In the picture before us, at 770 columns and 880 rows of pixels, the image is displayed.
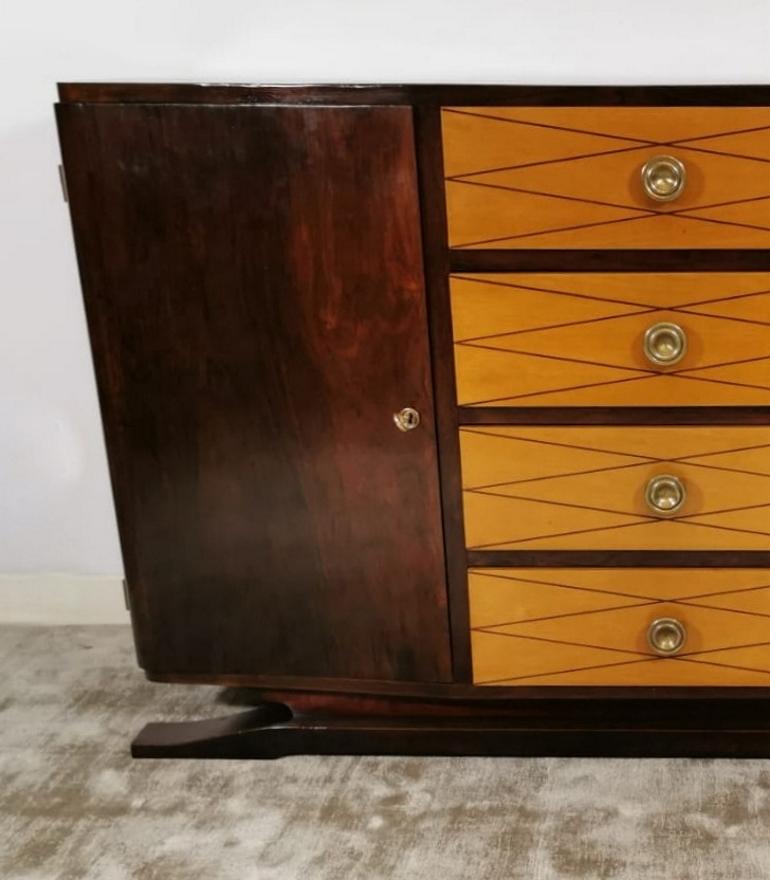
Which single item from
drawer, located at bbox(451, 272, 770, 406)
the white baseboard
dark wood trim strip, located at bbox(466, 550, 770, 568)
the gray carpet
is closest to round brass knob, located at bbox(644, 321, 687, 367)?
drawer, located at bbox(451, 272, 770, 406)

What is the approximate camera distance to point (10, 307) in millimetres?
1989

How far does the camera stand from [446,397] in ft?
4.85

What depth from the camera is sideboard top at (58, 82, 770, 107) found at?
1.34 metres

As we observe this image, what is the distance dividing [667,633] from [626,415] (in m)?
0.29

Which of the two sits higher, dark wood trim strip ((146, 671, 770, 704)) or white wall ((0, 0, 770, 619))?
white wall ((0, 0, 770, 619))

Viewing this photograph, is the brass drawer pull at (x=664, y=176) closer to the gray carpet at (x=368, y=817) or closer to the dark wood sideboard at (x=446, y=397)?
the dark wood sideboard at (x=446, y=397)

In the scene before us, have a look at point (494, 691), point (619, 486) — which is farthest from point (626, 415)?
point (494, 691)

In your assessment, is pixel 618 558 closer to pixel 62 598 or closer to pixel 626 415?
pixel 626 415

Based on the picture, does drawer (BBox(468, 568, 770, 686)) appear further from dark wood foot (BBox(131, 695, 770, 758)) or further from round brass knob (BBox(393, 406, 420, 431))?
round brass knob (BBox(393, 406, 420, 431))

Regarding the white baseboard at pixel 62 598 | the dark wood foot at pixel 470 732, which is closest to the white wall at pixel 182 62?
the white baseboard at pixel 62 598

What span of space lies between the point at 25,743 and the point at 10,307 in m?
0.70

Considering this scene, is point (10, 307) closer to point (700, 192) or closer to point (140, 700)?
point (140, 700)

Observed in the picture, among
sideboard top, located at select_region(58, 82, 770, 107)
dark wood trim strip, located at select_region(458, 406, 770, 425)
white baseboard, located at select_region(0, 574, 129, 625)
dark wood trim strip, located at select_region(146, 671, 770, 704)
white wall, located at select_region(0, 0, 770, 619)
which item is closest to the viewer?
sideboard top, located at select_region(58, 82, 770, 107)

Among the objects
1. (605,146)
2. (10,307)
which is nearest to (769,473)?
(605,146)
